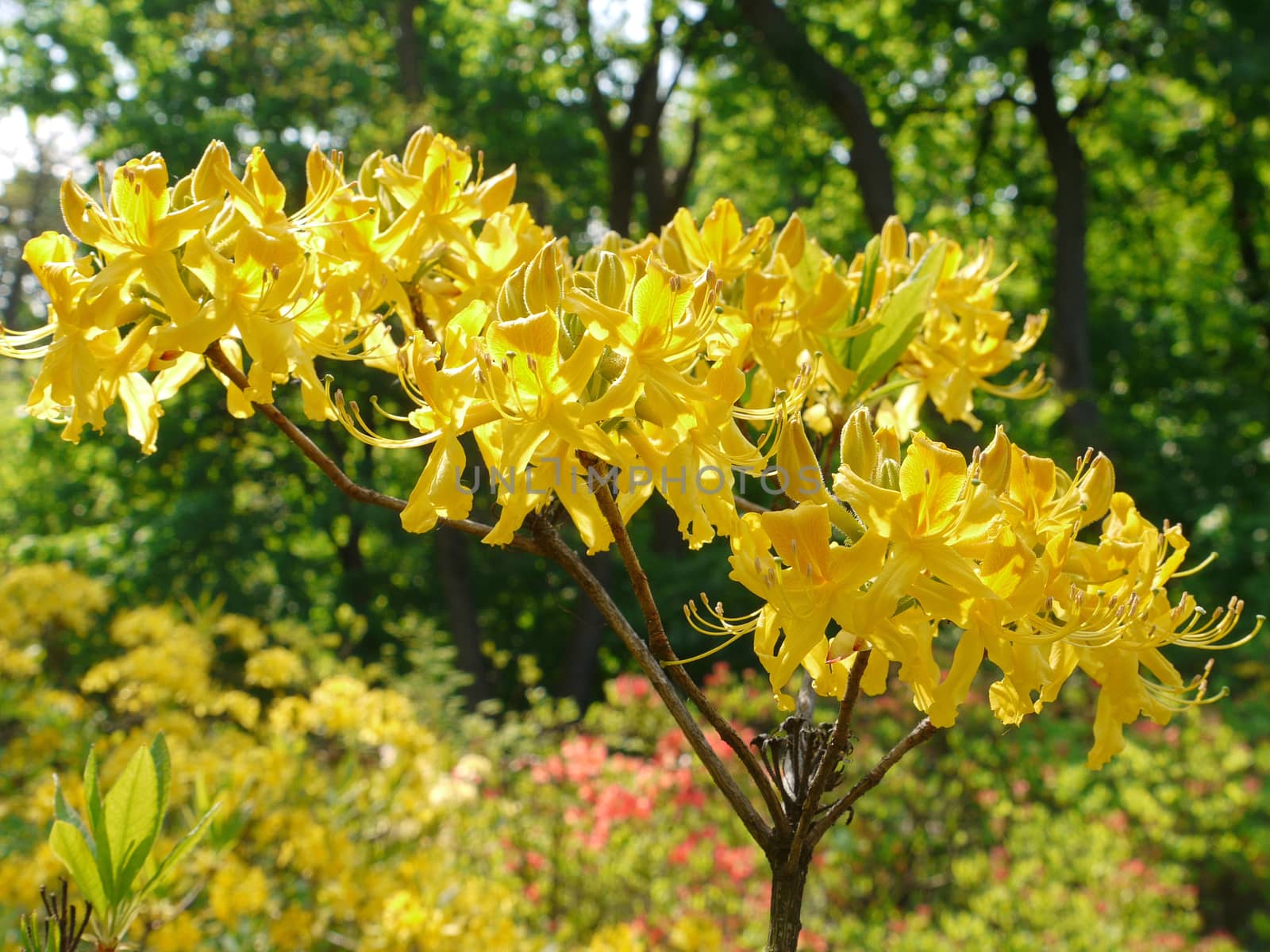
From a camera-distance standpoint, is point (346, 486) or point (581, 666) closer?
point (346, 486)

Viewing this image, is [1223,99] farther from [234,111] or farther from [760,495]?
[760,495]

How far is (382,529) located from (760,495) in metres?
6.65

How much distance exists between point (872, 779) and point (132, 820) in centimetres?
61

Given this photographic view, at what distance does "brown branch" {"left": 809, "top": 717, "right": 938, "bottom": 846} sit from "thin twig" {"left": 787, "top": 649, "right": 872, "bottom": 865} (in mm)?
11

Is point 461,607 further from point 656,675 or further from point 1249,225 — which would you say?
point 1249,225

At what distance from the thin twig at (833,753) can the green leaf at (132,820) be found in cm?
53

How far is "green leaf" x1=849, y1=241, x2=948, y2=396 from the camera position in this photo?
3.15 ft

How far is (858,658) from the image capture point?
2.22ft

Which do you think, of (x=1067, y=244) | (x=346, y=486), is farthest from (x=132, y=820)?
(x=1067, y=244)

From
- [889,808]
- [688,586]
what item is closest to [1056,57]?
[688,586]

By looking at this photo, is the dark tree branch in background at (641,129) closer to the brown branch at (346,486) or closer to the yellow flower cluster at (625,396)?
the yellow flower cluster at (625,396)

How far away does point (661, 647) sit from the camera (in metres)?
0.73

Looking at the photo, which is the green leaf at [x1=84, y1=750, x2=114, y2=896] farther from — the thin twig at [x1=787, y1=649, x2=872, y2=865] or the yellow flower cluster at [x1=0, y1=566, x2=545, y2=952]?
the yellow flower cluster at [x1=0, y1=566, x2=545, y2=952]

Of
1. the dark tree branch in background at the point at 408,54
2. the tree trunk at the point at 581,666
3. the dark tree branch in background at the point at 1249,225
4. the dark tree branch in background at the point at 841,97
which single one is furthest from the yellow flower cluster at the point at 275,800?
the dark tree branch in background at the point at 1249,225
